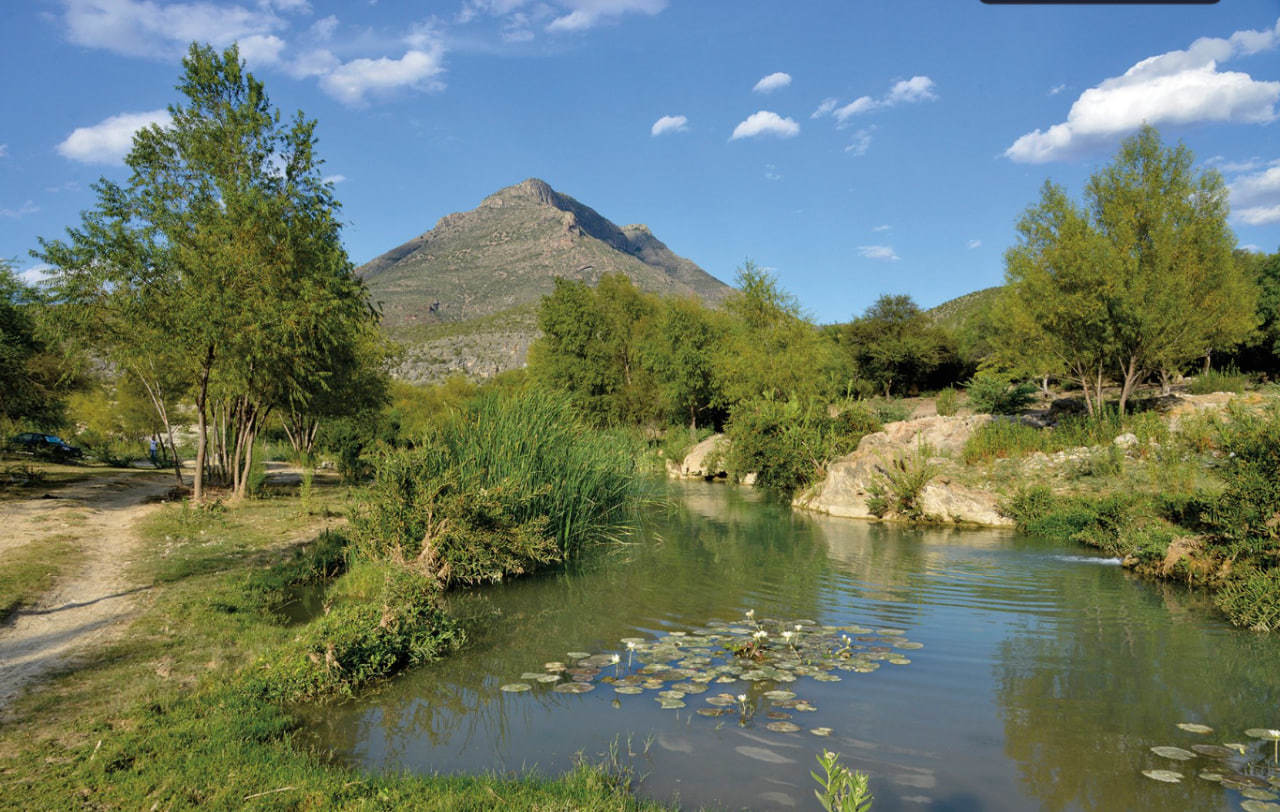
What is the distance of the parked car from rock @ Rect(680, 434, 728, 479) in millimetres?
28684

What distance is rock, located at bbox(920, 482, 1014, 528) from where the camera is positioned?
1772 cm

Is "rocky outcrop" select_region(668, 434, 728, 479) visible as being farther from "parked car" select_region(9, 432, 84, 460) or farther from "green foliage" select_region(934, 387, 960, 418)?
"parked car" select_region(9, 432, 84, 460)

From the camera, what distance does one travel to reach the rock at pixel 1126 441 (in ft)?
59.6

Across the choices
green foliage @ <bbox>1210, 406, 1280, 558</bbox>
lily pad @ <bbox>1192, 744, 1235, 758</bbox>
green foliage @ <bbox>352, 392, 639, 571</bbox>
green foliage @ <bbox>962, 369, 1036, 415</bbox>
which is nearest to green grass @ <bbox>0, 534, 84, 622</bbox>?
green foliage @ <bbox>352, 392, 639, 571</bbox>

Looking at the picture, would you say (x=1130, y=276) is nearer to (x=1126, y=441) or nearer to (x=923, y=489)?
(x=1126, y=441)

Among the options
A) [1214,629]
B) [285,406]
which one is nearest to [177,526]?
[285,406]

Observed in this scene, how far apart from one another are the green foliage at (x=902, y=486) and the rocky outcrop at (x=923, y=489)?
14cm

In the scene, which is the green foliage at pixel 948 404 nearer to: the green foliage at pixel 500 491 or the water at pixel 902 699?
the water at pixel 902 699

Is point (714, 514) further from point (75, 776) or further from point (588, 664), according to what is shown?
point (75, 776)

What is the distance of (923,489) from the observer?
18.7 meters

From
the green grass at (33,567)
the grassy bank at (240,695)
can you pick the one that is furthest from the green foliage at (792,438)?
the green grass at (33,567)

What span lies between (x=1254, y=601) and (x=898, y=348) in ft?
148

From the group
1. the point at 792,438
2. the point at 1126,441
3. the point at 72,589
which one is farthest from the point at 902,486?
the point at 72,589

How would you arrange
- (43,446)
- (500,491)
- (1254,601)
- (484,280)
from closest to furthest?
(1254,601)
(500,491)
(43,446)
(484,280)
